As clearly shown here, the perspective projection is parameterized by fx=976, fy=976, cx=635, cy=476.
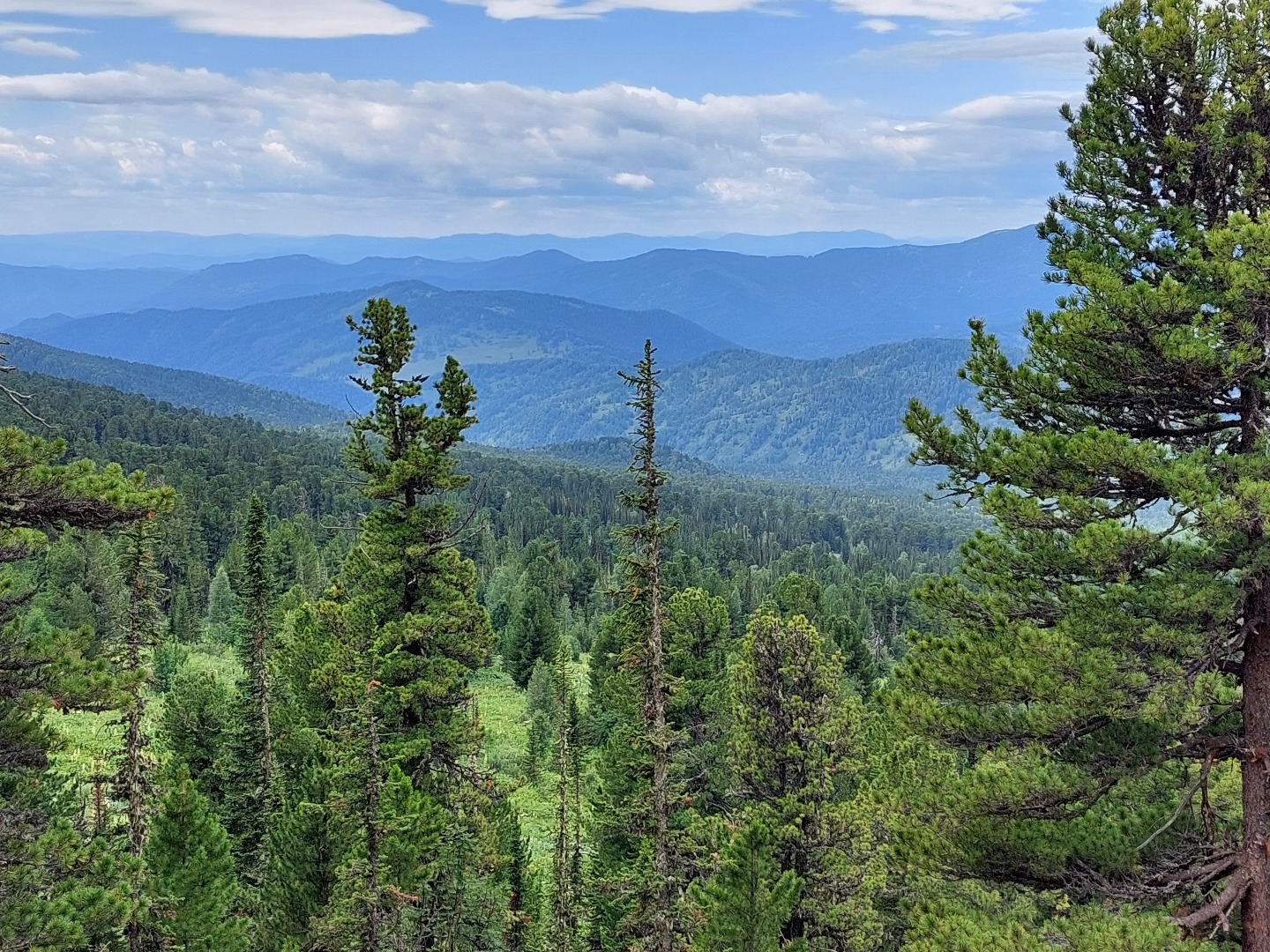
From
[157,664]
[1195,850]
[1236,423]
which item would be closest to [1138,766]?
[1195,850]

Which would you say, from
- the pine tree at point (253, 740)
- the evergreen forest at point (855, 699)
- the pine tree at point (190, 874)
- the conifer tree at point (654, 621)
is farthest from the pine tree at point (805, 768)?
the pine tree at point (253, 740)

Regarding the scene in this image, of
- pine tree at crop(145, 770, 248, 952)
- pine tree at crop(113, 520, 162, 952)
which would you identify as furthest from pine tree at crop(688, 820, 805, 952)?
pine tree at crop(113, 520, 162, 952)

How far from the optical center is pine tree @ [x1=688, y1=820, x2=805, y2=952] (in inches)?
677

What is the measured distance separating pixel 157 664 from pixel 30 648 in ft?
182

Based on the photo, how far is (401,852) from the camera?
63.4ft

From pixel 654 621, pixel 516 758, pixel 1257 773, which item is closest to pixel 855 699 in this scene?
pixel 654 621

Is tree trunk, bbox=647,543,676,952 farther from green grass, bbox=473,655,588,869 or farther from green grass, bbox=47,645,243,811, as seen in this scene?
green grass, bbox=473,655,588,869

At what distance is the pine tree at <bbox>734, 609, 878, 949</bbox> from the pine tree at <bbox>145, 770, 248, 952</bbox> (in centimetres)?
1101

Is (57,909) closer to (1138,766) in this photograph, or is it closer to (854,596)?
(1138,766)

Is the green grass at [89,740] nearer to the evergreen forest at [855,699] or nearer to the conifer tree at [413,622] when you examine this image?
the evergreen forest at [855,699]

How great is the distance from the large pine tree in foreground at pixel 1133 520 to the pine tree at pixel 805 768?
31.5 ft

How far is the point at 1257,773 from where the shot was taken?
10594 mm

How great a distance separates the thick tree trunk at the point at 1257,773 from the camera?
408 inches

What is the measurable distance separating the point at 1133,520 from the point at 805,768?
12389mm
